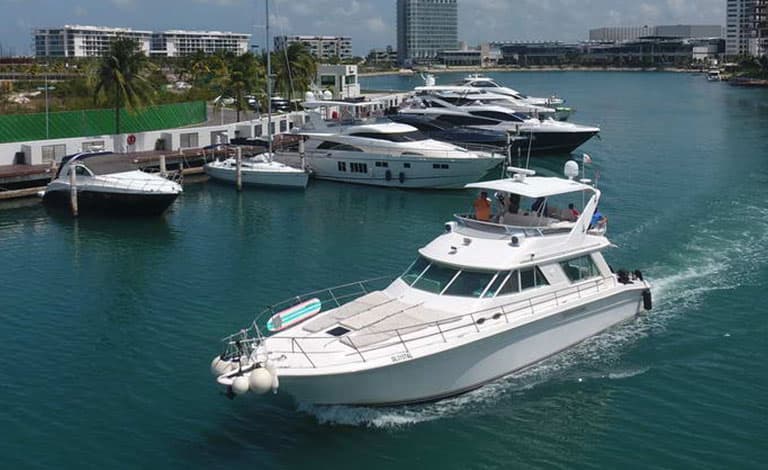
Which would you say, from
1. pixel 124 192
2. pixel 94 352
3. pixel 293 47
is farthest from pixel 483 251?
pixel 293 47

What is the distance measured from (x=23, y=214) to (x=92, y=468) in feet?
95.3

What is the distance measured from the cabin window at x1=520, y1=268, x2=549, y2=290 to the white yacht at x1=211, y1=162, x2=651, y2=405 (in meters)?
0.03

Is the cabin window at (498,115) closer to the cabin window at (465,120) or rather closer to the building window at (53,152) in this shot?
the cabin window at (465,120)

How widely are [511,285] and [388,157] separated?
3090 cm

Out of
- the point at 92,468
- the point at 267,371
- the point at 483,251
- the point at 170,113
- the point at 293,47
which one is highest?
the point at 293,47

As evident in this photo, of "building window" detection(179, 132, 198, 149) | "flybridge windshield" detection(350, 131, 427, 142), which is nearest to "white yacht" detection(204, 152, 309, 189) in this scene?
"flybridge windshield" detection(350, 131, 427, 142)

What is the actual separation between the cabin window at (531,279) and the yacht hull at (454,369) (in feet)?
3.07

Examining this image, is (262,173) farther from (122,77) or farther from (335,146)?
(122,77)

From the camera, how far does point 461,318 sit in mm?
21625

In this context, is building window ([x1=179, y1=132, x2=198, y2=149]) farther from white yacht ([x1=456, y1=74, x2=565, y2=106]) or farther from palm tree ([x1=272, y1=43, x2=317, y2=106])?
white yacht ([x1=456, y1=74, x2=565, y2=106])

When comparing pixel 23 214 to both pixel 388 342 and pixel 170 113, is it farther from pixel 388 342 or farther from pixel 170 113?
pixel 388 342

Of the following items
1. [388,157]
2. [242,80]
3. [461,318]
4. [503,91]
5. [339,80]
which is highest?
[339,80]

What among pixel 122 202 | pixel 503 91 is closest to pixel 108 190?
pixel 122 202

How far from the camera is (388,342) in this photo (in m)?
20.4
